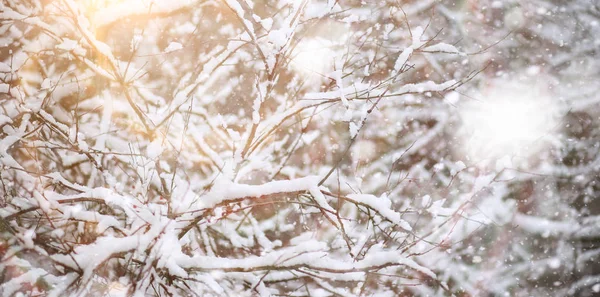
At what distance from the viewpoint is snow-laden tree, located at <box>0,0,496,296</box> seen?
2459 mm

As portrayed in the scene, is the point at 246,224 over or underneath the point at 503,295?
over

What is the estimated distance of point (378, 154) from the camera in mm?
6055

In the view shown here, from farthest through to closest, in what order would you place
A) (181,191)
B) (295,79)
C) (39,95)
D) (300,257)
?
(295,79), (39,95), (181,191), (300,257)

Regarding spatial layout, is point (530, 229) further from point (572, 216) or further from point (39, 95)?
point (39, 95)

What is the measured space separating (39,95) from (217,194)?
7.76 ft

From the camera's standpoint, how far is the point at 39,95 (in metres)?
3.60

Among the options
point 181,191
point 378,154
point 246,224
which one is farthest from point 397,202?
point 181,191

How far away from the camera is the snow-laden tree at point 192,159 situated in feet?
8.07

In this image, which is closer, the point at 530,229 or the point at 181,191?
the point at 181,191

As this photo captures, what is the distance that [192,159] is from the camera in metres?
4.21

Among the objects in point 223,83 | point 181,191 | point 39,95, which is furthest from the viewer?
point 223,83

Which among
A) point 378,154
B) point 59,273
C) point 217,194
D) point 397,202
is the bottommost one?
point 397,202

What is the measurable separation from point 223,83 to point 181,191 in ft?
8.34

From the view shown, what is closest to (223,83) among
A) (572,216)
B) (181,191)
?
(181,191)
